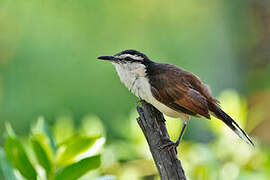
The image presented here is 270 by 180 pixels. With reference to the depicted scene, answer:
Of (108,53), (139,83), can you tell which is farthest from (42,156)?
(108,53)

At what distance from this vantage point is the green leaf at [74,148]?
130 cm

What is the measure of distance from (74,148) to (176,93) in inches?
31.3

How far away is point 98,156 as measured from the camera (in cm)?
123

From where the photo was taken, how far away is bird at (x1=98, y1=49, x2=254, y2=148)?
6.33 feet

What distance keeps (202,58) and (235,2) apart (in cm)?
113

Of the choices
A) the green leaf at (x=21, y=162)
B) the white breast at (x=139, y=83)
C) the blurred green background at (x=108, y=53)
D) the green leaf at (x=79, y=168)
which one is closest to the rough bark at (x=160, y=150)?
the white breast at (x=139, y=83)

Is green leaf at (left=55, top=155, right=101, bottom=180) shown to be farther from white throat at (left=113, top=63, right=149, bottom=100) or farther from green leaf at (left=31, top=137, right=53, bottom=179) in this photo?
white throat at (left=113, top=63, right=149, bottom=100)

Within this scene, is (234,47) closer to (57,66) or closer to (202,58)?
(202,58)

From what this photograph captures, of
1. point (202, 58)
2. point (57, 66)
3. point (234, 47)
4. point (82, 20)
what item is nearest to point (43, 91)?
point (57, 66)

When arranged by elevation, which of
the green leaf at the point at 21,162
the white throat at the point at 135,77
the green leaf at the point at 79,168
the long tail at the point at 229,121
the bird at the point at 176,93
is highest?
the white throat at the point at 135,77

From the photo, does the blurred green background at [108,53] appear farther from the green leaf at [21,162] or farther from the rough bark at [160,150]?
the green leaf at [21,162]

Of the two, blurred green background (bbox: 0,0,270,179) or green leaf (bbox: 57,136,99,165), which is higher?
blurred green background (bbox: 0,0,270,179)

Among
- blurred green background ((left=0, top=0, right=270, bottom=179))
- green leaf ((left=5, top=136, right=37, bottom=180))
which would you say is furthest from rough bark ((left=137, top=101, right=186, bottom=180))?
blurred green background ((left=0, top=0, right=270, bottom=179))

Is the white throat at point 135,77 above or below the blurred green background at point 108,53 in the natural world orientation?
below
